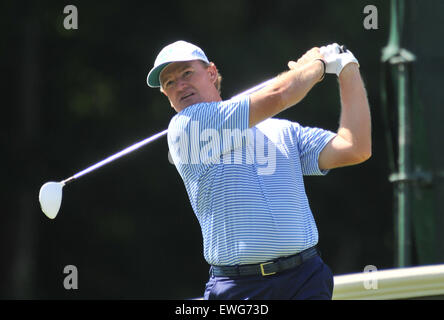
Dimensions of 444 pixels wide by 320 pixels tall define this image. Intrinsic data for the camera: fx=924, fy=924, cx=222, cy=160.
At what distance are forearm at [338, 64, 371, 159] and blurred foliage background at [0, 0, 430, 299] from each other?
7.63 metres

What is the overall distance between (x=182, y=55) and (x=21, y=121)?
8.20 m

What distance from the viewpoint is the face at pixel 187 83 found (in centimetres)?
→ 369

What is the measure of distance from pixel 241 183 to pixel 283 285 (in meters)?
0.39

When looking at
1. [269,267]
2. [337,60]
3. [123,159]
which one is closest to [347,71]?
[337,60]

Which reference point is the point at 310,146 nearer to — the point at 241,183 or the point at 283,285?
the point at 241,183

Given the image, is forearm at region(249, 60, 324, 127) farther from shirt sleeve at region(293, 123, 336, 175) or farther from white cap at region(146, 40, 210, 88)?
white cap at region(146, 40, 210, 88)

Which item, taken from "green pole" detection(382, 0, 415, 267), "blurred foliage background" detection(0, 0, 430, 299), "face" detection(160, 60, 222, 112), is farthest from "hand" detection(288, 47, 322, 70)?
"blurred foliage background" detection(0, 0, 430, 299)

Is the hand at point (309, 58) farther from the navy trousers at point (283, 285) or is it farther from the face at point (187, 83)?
the navy trousers at point (283, 285)

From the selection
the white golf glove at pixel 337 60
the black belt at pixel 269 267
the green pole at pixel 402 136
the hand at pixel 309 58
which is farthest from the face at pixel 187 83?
the green pole at pixel 402 136

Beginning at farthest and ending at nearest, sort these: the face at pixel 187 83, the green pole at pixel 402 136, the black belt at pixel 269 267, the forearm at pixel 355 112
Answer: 1. the green pole at pixel 402 136
2. the face at pixel 187 83
3. the forearm at pixel 355 112
4. the black belt at pixel 269 267

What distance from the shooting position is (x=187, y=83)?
3.70 meters

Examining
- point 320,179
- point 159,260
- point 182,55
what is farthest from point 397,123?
point 159,260

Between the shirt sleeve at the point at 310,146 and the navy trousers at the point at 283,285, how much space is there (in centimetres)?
43

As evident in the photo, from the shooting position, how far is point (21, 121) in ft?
37.9
